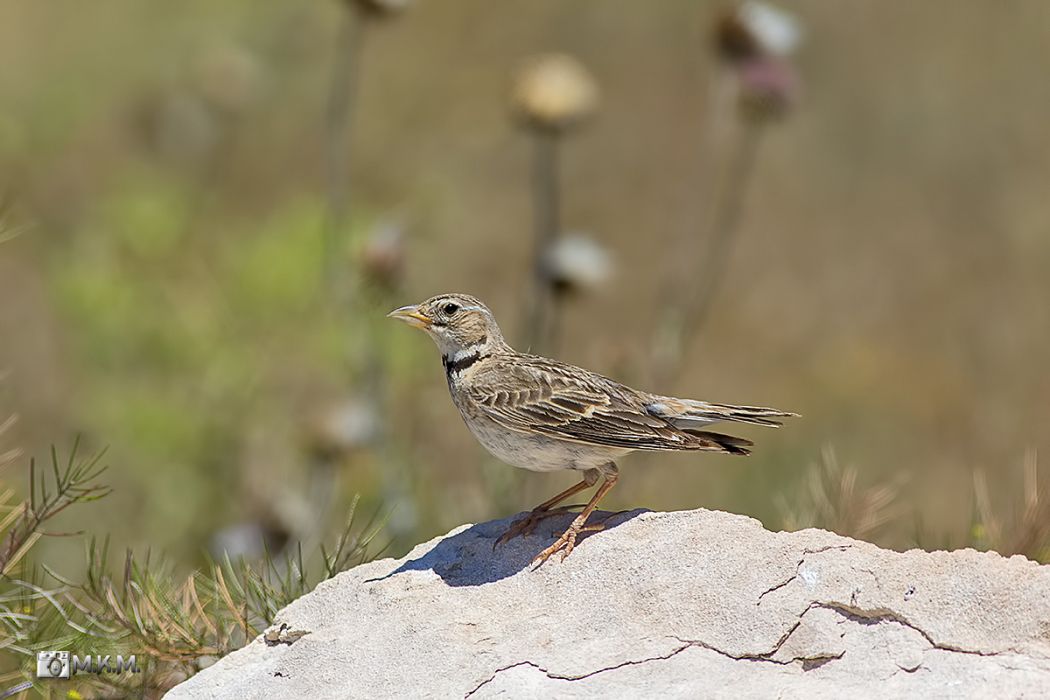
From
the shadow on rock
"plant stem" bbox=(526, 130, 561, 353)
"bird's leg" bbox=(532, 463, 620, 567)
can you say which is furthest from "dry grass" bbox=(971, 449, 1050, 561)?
"plant stem" bbox=(526, 130, 561, 353)

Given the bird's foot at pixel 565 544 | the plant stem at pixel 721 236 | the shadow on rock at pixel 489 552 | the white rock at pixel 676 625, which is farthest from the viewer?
the plant stem at pixel 721 236

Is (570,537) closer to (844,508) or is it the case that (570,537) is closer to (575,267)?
(844,508)

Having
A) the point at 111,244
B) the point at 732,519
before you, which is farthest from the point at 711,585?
the point at 111,244

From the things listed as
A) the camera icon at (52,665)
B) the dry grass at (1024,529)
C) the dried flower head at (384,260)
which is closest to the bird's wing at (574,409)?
the dry grass at (1024,529)

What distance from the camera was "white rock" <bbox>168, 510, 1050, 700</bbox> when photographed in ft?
13.6

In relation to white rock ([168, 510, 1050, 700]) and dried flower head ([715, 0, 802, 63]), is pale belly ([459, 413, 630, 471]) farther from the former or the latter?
dried flower head ([715, 0, 802, 63])

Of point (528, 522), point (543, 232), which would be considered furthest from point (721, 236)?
point (528, 522)

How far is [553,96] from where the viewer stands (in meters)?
9.12

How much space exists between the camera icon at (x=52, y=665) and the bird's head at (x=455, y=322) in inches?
75.2

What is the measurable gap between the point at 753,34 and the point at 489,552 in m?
5.38

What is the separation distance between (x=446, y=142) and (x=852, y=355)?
20.0 ft

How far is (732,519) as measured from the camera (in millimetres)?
4848

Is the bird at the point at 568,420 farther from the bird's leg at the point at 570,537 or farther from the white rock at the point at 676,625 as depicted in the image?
the white rock at the point at 676,625

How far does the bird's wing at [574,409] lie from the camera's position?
5.25 meters
